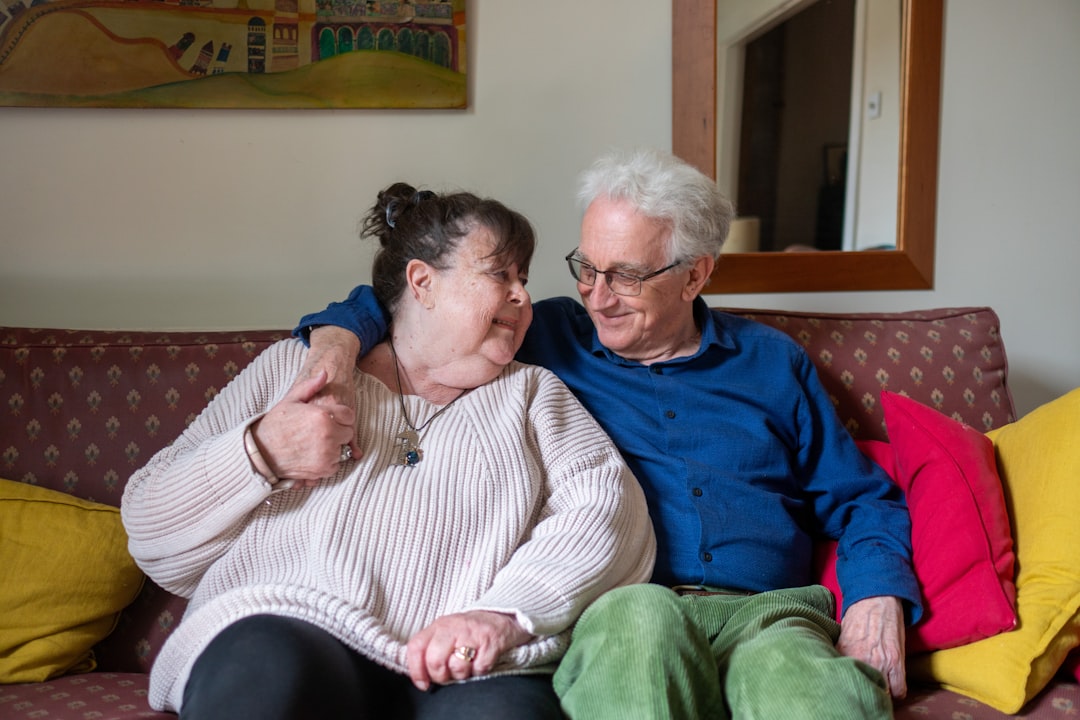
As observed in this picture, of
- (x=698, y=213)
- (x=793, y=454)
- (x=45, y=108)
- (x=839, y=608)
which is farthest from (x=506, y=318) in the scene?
(x=45, y=108)

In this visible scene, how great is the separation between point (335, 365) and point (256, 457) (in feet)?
0.65

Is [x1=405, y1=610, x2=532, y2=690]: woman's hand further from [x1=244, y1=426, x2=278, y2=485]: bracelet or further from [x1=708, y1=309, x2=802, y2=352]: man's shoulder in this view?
[x1=708, y1=309, x2=802, y2=352]: man's shoulder

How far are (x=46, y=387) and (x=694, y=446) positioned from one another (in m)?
1.19

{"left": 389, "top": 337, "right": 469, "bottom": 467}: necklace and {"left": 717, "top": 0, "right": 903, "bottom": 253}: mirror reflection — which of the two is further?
{"left": 717, "top": 0, "right": 903, "bottom": 253}: mirror reflection

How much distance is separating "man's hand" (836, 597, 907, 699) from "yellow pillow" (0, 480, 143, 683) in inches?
46.8

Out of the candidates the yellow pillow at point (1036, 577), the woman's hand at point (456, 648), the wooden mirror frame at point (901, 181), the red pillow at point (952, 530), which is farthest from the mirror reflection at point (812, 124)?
the woman's hand at point (456, 648)

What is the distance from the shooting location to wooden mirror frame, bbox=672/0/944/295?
2.29 m

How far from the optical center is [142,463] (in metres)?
1.78

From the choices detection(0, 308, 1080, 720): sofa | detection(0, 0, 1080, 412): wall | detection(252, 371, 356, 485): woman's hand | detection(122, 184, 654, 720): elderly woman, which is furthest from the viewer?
detection(0, 0, 1080, 412): wall

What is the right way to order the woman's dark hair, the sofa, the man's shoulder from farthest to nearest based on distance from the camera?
the man's shoulder, the woman's dark hair, the sofa

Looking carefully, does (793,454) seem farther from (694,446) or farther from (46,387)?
(46,387)

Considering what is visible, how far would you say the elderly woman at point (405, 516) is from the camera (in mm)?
1309

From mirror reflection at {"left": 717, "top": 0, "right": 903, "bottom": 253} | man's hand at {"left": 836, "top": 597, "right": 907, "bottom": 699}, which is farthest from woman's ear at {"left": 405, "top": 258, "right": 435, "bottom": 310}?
mirror reflection at {"left": 717, "top": 0, "right": 903, "bottom": 253}

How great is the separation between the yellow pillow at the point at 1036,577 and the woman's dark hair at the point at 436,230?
93cm
